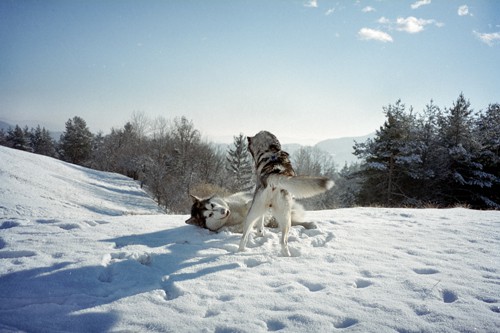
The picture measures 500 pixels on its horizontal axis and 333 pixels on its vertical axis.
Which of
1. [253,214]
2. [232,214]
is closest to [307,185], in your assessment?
[253,214]

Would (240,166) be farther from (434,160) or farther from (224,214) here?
(224,214)

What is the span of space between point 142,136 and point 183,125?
28.2 m

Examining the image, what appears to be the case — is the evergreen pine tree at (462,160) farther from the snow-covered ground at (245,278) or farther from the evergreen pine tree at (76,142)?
the evergreen pine tree at (76,142)

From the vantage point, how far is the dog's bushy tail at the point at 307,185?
3.69 metres

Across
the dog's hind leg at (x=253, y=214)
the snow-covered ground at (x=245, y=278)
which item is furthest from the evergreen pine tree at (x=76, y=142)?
the dog's hind leg at (x=253, y=214)

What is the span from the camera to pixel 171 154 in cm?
4572

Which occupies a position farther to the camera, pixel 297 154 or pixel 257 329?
pixel 297 154

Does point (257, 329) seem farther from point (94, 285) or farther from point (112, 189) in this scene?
point (112, 189)

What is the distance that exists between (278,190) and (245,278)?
1557mm

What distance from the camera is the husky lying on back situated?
5578 millimetres

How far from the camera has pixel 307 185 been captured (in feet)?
12.3

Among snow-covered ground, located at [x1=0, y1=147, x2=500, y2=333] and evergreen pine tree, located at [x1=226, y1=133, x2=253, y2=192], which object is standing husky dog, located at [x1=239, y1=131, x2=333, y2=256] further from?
evergreen pine tree, located at [x1=226, y1=133, x2=253, y2=192]

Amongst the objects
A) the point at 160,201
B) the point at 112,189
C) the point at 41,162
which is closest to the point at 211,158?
the point at 160,201

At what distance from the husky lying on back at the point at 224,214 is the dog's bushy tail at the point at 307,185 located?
1606 millimetres
